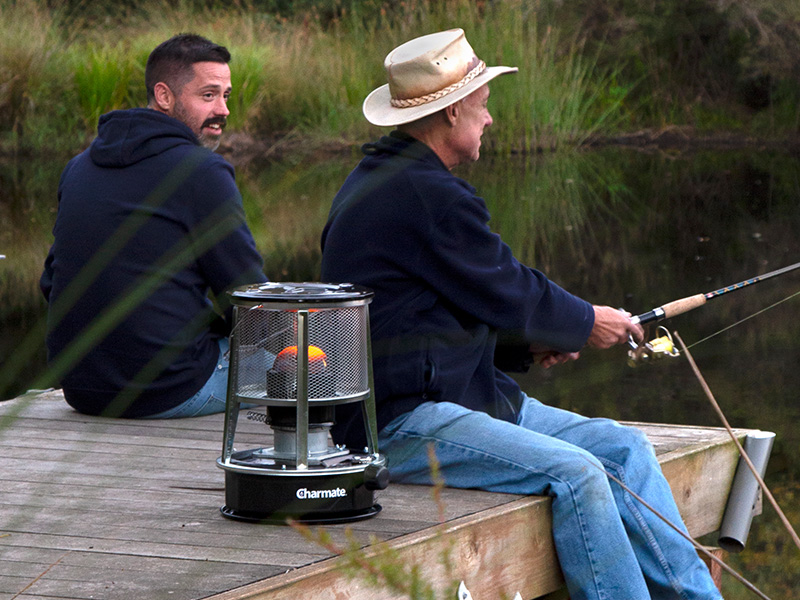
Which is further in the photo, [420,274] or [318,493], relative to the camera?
[420,274]

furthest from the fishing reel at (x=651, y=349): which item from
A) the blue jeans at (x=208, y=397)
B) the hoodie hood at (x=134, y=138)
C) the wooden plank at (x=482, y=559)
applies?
the hoodie hood at (x=134, y=138)

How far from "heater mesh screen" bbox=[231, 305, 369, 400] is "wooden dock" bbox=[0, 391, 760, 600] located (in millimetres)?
276

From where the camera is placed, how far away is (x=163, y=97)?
377cm

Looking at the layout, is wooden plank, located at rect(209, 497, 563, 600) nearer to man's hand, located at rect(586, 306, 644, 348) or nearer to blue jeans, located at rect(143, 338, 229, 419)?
man's hand, located at rect(586, 306, 644, 348)

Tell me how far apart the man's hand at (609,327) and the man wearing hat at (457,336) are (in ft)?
0.52

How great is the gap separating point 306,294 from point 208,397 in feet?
4.16

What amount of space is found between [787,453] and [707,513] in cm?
200

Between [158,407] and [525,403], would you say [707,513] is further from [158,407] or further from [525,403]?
[158,407]

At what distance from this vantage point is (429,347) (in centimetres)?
269

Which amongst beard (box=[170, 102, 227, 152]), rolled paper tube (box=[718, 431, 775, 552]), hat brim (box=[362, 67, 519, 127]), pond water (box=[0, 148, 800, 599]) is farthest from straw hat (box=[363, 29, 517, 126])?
rolled paper tube (box=[718, 431, 775, 552])

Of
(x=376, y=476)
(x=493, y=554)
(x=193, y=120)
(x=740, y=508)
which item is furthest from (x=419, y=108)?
(x=740, y=508)

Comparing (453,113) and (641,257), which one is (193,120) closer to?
(453,113)

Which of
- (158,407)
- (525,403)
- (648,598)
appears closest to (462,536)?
(648,598)

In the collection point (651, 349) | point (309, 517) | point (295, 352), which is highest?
point (295, 352)
